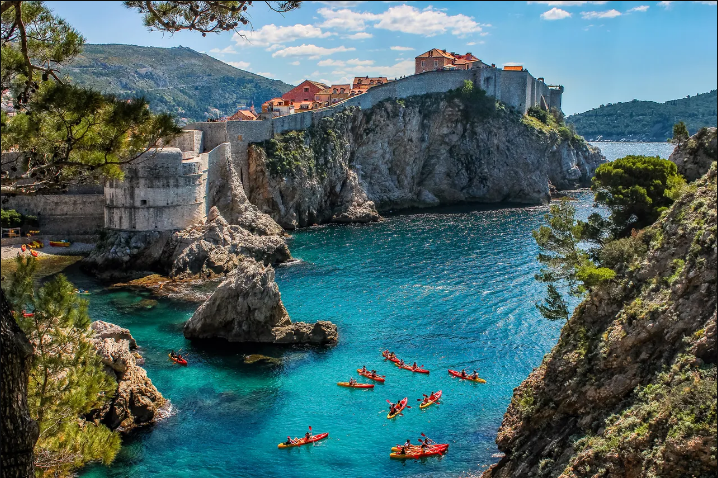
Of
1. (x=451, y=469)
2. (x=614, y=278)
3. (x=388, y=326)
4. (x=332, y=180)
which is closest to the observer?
(x=614, y=278)

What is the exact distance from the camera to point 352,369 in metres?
28.6

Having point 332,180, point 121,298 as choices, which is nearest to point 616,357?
point 121,298

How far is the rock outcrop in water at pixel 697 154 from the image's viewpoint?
54.2 feet

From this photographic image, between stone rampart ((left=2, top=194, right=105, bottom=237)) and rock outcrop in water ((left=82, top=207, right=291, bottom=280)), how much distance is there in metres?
4.75

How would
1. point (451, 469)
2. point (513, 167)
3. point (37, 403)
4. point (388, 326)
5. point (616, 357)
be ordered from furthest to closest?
1. point (513, 167)
2. point (388, 326)
3. point (451, 469)
4. point (616, 357)
5. point (37, 403)

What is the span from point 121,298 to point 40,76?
27185 millimetres

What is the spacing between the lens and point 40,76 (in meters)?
11.8

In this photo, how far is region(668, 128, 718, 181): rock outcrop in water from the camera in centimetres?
1653

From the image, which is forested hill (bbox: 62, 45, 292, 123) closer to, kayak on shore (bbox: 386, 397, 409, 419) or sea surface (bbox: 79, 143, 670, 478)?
sea surface (bbox: 79, 143, 670, 478)

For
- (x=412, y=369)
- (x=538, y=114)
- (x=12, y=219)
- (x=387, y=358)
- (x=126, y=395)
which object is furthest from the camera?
(x=538, y=114)

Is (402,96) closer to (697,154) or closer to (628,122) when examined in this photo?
(697,154)

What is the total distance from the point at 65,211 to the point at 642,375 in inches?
1661

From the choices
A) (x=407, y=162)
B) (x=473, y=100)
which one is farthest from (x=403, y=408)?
A: (x=473, y=100)

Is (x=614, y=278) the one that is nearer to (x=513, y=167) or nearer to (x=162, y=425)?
(x=162, y=425)
